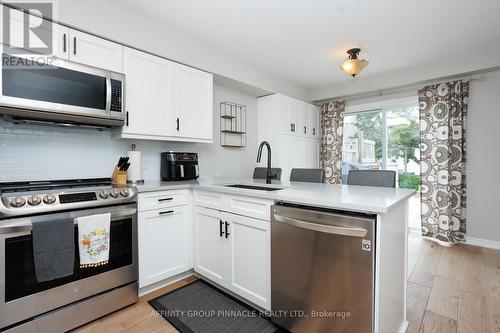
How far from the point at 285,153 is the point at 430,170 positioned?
7.03 feet

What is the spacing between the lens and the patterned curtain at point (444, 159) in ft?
10.8

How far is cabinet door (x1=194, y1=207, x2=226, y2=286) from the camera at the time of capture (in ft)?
6.61

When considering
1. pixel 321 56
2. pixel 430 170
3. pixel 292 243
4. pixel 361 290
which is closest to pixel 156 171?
pixel 292 243

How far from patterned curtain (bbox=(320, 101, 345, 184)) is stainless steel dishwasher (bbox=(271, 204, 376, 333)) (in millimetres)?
3245

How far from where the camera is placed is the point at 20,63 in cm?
161

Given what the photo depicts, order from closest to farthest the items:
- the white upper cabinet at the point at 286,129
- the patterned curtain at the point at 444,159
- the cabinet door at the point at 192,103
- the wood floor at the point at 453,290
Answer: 1. the wood floor at the point at 453,290
2. the cabinet door at the point at 192,103
3. the patterned curtain at the point at 444,159
4. the white upper cabinet at the point at 286,129

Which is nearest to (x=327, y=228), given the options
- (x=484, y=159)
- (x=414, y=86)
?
(x=484, y=159)

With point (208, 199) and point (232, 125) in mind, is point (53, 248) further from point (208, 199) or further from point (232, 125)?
point (232, 125)

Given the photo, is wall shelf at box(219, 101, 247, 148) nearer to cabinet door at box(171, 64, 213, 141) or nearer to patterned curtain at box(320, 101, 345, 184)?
cabinet door at box(171, 64, 213, 141)

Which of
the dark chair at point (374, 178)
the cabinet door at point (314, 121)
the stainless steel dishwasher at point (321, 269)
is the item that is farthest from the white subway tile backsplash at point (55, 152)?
the cabinet door at point (314, 121)

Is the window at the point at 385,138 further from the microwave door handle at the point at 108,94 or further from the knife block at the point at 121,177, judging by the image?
the microwave door handle at the point at 108,94

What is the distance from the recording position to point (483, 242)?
3213 mm

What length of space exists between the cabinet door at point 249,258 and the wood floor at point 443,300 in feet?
1.87

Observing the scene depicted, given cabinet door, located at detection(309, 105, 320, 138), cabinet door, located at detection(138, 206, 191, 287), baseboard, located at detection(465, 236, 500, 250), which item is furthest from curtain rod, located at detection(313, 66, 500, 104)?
cabinet door, located at detection(138, 206, 191, 287)
